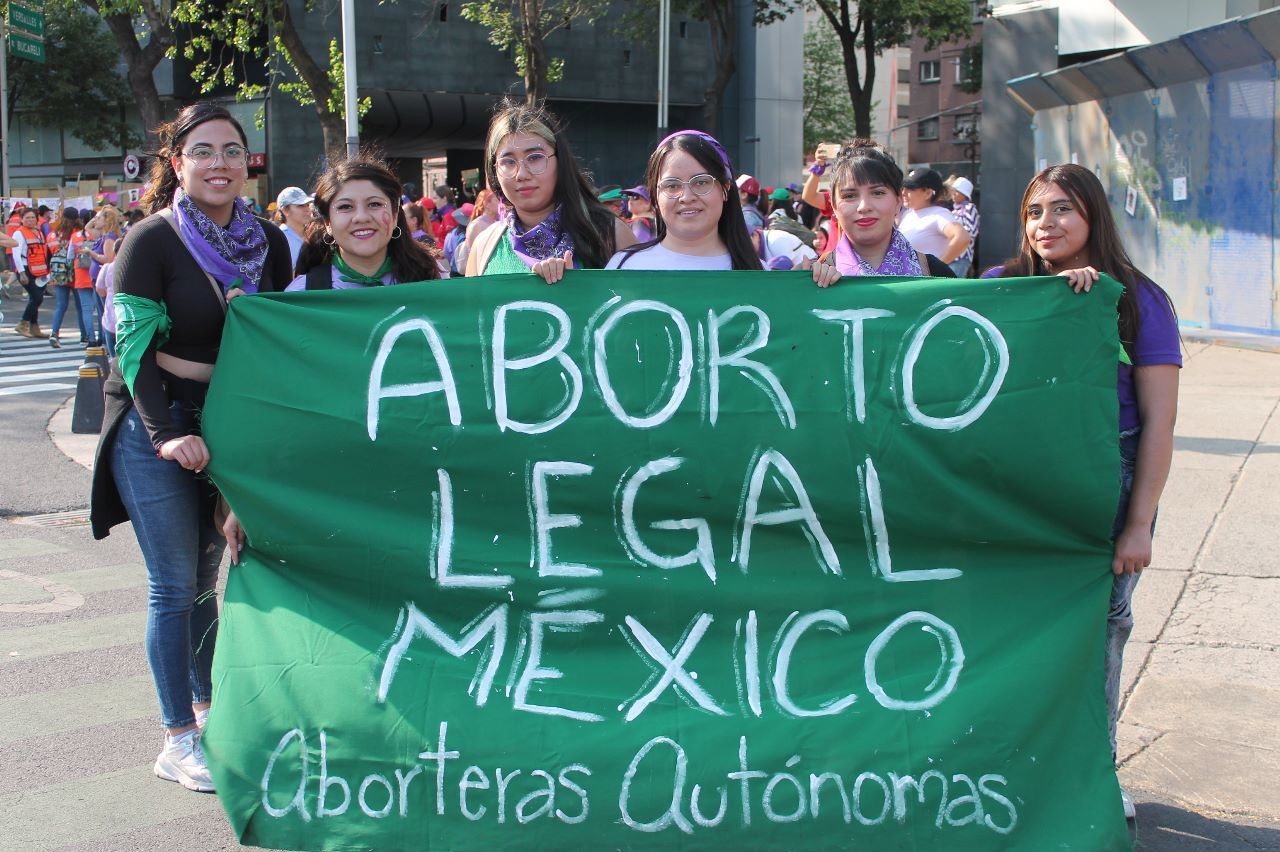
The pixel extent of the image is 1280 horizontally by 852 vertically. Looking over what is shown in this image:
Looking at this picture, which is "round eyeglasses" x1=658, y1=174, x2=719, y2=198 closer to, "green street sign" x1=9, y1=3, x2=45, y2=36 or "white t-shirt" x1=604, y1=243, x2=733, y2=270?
"white t-shirt" x1=604, y1=243, x2=733, y2=270

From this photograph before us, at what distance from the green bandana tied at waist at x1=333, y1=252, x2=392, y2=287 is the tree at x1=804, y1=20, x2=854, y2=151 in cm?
4837

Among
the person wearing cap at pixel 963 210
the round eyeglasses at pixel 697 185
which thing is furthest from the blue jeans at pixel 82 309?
the round eyeglasses at pixel 697 185

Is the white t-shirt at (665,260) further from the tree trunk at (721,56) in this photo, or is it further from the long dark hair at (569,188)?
the tree trunk at (721,56)

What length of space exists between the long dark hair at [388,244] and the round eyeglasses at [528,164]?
1.06 ft

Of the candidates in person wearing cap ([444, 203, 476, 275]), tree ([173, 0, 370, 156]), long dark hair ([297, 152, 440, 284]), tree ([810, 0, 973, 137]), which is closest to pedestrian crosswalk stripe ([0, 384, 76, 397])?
person wearing cap ([444, 203, 476, 275])

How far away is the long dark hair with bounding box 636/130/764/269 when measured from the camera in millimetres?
3609

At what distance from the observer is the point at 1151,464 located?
332cm

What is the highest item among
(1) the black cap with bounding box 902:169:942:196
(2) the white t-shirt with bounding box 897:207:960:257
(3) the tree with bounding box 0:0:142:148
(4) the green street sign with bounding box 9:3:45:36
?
(3) the tree with bounding box 0:0:142:148

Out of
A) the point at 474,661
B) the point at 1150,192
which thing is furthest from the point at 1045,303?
the point at 1150,192

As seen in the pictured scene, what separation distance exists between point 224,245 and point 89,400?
6877mm

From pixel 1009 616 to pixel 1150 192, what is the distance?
13287 millimetres

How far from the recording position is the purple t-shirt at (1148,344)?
3320 millimetres

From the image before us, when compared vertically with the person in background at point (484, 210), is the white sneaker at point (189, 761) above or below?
below

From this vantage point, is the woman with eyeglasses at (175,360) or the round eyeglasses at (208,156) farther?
the round eyeglasses at (208,156)
